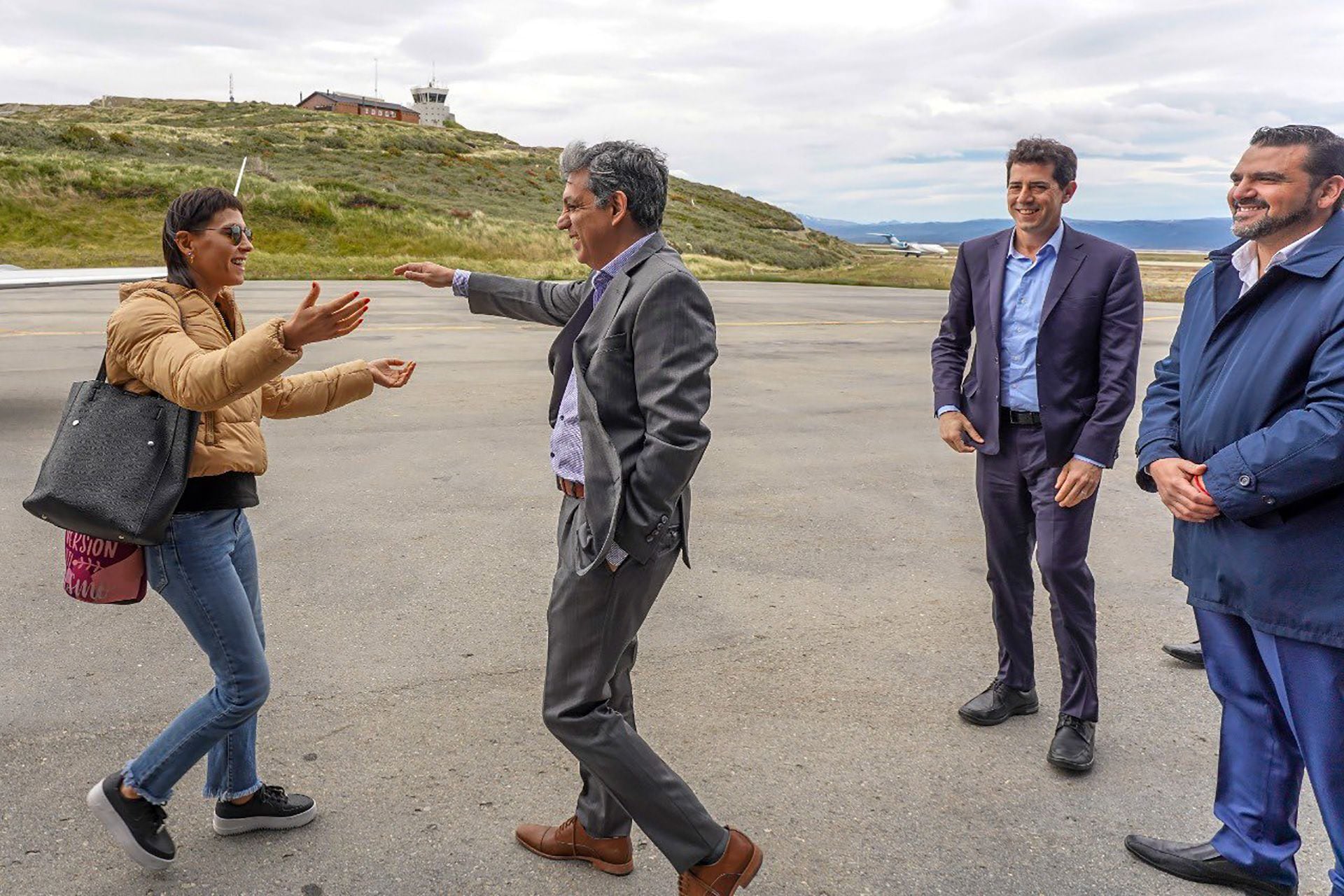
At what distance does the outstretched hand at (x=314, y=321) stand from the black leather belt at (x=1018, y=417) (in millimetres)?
2506

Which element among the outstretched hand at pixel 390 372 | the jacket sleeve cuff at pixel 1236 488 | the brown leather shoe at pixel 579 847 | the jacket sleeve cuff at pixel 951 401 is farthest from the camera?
the jacket sleeve cuff at pixel 951 401

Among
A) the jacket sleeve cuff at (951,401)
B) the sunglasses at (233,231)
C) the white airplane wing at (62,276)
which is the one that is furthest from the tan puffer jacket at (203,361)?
the white airplane wing at (62,276)

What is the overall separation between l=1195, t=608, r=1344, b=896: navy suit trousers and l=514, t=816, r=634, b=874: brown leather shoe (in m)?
1.82

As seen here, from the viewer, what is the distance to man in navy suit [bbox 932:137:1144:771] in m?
3.88

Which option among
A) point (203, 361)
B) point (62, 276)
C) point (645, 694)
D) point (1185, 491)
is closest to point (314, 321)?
point (203, 361)

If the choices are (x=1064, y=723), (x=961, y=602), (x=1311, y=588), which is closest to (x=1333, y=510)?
(x=1311, y=588)

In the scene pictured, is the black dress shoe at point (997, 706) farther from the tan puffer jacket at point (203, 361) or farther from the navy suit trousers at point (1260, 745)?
the tan puffer jacket at point (203, 361)

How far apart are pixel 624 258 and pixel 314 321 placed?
0.83 metres

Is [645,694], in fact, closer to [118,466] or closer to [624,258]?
[624,258]

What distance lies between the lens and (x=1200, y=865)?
3180mm

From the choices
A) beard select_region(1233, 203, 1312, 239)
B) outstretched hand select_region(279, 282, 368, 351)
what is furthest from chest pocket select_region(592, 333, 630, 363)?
beard select_region(1233, 203, 1312, 239)

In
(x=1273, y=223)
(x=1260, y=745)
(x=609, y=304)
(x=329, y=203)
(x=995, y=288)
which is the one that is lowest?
(x=1260, y=745)

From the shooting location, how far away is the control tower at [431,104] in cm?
13388

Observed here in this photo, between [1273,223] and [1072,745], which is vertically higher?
[1273,223]
